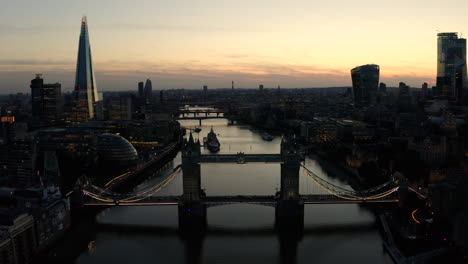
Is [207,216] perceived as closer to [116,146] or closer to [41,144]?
[116,146]

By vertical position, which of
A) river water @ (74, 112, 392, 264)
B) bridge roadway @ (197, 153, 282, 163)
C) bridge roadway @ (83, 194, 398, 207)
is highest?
bridge roadway @ (197, 153, 282, 163)

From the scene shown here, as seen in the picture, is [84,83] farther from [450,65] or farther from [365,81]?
[450,65]

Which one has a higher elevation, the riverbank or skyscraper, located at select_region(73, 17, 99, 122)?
skyscraper, located at select_region(73, 17, 99, 122)

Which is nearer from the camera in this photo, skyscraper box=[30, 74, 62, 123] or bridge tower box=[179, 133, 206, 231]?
bridge tower box=[179, 133, 206, 231]

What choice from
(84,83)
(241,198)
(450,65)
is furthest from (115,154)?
(450,65)

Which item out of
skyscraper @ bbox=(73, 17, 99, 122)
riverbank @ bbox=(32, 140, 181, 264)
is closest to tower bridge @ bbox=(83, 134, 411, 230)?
riverbank @ bbox=(32, 140, 181, 264)

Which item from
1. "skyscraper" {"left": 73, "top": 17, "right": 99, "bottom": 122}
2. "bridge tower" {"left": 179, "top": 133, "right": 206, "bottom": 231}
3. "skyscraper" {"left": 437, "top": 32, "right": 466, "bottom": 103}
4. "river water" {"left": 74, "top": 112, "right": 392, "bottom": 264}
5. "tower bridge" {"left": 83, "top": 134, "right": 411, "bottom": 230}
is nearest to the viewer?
"river water" {"left": 74, "top": 112, "right": 392, "bottom": 264}

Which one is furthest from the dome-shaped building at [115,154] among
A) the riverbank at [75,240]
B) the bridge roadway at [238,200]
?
the bridge roadway at [238,200]

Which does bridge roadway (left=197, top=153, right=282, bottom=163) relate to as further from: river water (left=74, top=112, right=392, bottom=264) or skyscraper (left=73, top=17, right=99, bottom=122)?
skyscraper (left=73, top=17, right=99, bottom=122)

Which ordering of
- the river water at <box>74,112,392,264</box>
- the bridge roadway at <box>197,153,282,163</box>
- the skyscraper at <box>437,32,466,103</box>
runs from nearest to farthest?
the river water at <box>74,112,392,264</box>, the bridge roadway at <box>197,153,282,163</box>, the skyscraper at <box>437,32,466,103</box>
